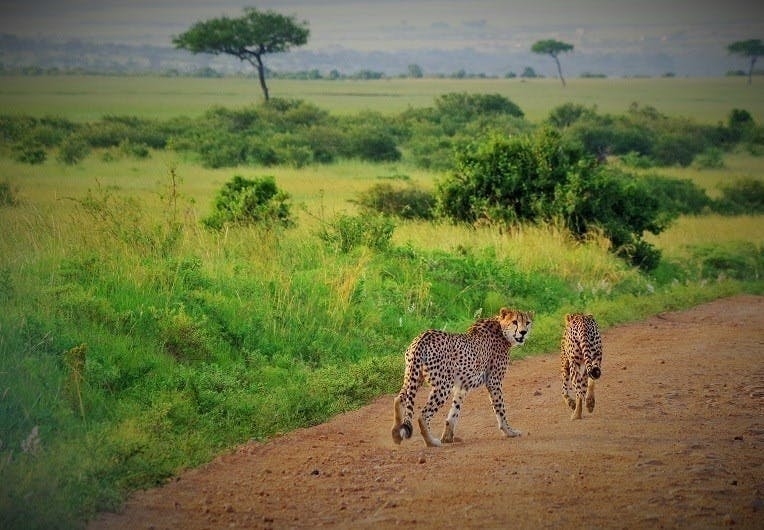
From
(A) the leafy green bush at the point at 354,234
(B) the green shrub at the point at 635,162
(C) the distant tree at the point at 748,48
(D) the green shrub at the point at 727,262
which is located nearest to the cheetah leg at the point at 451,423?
(A) the leafy green bush at the point at 354,234

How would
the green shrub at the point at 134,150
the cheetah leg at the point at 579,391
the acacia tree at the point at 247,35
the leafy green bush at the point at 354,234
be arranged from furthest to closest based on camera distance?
1. the acacia tree at the point at 247,35
2. the green shrub at the point at 134,150
3. the leafy green bush at the point at 354,234
4. the cheetah leg at the point at 579,391

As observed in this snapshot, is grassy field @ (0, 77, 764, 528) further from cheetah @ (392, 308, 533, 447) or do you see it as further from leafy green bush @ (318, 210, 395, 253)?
cheetah @ (392, 308, 533, 447)

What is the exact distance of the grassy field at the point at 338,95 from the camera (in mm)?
61656

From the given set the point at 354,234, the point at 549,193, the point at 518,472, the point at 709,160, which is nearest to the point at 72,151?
the point at 549,193

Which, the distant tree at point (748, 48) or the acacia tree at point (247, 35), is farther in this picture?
the distant tree at point (748, 48)

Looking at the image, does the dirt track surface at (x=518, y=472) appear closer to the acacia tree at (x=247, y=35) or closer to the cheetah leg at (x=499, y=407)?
the cheetah leg at (x=499, y=407)

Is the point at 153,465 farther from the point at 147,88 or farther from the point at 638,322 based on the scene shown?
the point at 147,88

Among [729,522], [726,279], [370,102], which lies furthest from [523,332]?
[370,102]

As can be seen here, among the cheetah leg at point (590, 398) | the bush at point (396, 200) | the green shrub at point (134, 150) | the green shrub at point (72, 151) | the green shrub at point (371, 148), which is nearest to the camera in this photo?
the cheetah leg at point (590, 398)

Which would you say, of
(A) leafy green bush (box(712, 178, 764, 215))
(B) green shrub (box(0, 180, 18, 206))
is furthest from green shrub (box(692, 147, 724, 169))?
(B) green shrub (box(0, 180, 18, 206))

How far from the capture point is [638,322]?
12328 mm

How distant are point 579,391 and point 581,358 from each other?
246 mm

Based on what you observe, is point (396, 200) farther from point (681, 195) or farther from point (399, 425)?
point (399, 425)

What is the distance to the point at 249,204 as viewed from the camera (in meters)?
16.0
